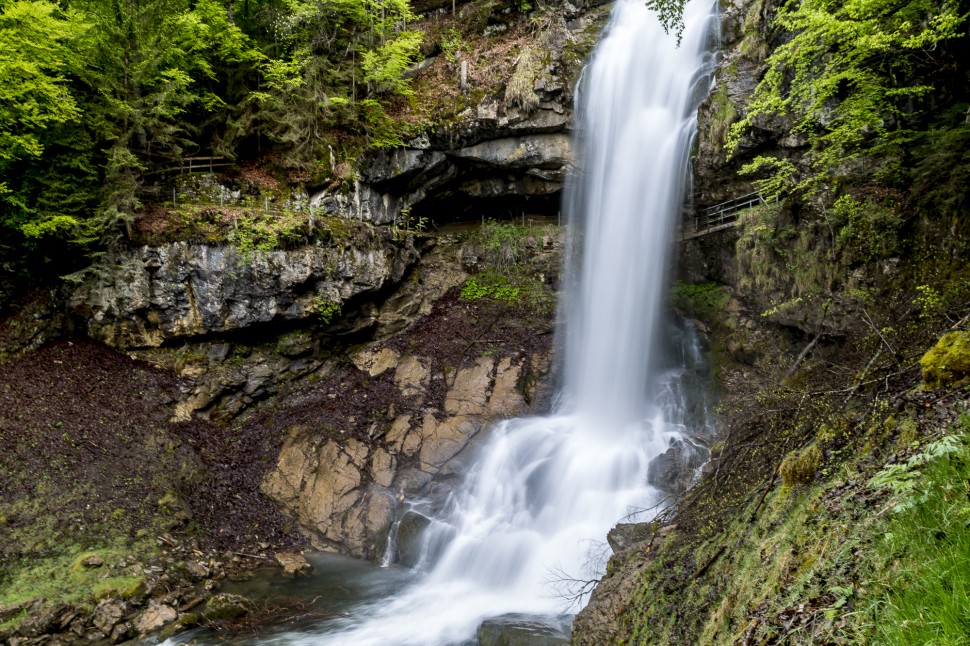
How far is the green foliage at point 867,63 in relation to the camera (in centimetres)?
605

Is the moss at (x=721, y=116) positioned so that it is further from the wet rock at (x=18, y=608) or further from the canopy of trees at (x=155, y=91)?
the wet rock at (x=18, y=608)

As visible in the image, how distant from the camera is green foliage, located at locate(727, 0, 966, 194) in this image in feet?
19.9

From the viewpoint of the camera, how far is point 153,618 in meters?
7.89

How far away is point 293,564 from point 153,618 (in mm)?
2440

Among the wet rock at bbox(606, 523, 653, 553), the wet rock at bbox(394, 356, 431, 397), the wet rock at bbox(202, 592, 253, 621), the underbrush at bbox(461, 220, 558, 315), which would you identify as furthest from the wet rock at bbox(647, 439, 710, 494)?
the wet rock at bbox(202, 592, 253, 621)

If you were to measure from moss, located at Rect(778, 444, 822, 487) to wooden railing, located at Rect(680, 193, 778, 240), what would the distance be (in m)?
9.67

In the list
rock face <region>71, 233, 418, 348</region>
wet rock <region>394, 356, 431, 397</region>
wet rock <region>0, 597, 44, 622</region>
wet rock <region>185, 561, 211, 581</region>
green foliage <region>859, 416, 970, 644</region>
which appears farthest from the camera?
wet rock <region>394, 356, 431, 397</region>

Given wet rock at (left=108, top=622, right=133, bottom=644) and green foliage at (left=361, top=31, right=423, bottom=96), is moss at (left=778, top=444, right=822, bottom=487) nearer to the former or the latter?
wet rock at (left=108, top=622, right=133, bottom=644)

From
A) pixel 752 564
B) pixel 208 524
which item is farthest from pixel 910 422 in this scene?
pixel 208 524

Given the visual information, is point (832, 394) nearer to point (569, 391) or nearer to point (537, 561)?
point (537, 561)

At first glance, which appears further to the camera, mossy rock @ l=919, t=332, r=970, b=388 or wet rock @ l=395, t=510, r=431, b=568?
wet rock @ l=395, t=510, r=431, b=568

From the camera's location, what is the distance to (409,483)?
1154cm

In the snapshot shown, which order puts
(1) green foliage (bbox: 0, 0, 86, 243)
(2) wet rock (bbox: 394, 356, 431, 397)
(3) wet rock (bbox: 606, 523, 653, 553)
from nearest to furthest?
(3) wet rock (bbox: 606, 523, 653, 553), (1) green foliage (bbox: 0, 0, 86, 243), (2) wet rock (bbox: 394, 356, 431, 397)

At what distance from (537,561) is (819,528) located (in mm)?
6507
